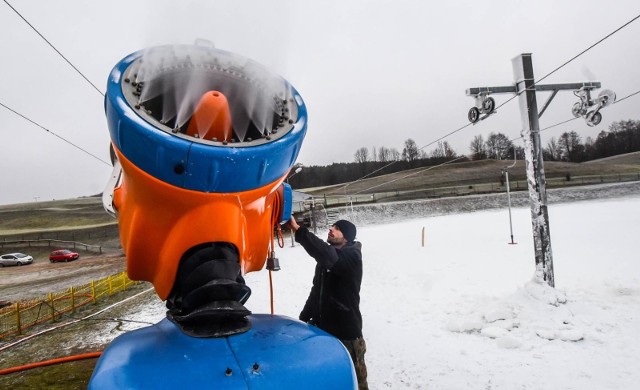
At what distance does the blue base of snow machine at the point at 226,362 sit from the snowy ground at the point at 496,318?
3.40 meters

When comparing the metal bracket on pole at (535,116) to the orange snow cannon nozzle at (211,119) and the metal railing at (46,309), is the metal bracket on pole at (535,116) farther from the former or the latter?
the metal railing at (46,309)

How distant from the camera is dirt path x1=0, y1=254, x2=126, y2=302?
22.0 m

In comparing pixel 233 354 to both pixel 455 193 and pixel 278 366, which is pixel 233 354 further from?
pixel 455 193

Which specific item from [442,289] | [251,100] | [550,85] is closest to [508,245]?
[442,289]

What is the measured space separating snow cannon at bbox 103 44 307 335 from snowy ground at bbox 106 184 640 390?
3.67m

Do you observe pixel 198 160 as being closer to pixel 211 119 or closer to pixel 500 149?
pixel 211 119

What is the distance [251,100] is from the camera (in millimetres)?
2006

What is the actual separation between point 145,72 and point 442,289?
8.96 metres

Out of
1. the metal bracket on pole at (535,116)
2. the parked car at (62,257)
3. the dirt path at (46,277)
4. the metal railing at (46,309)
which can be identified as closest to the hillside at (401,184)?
the parked car at (62,257)

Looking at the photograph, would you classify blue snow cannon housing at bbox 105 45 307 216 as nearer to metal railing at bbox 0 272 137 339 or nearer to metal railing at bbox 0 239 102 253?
metal railing at bbox 0 272 137 339

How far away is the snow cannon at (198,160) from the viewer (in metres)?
1.71

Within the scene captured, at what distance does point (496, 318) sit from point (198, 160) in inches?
256

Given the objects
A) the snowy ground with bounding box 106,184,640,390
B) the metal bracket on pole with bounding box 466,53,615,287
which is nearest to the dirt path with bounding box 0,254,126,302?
the snowy ground with bounding box 106,184,640,390

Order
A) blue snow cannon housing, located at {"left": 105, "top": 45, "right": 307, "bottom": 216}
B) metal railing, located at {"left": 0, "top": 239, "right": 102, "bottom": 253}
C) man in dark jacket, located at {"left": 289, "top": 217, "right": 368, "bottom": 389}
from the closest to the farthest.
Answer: blue snow cannon housing, located at {"left": 105, "top": 45, "right": 307, "bottom": 216} < man in dark jacket, located at {"left": 289, "top": 217, "right": 368, "bottom": 389} < metal railing, located at {"left": 0, "top": 239, "right": 102, "bottom": 253}
